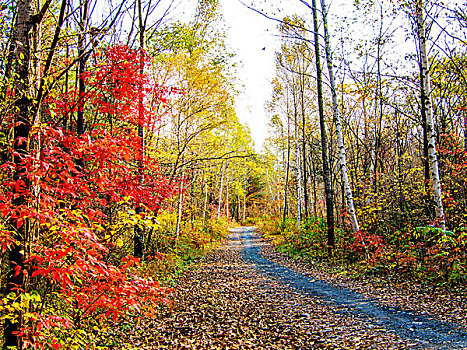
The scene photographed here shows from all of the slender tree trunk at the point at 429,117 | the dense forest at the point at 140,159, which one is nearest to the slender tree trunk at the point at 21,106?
the dense forest at the point at 140,159

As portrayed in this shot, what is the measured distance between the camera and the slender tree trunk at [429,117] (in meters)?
7.99

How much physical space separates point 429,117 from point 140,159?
324 inches

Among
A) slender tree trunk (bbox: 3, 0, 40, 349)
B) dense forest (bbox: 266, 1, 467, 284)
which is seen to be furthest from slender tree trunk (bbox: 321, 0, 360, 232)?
slender tree trunk (bbox: 3, 0, 40, 349)

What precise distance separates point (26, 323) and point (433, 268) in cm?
832

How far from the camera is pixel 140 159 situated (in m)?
4.99

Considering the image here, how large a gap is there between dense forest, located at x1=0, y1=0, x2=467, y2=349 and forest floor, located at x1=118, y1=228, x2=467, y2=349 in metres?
0.81

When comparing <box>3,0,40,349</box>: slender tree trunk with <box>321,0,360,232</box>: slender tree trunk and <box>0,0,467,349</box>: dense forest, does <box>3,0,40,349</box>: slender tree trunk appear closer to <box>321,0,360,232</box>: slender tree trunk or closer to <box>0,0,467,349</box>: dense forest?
<box>0,0,467,349</box>: dense forest

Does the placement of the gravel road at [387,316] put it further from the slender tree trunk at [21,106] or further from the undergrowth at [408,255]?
the slender tree trunk at [21,106]

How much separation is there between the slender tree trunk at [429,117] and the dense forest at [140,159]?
4 cm

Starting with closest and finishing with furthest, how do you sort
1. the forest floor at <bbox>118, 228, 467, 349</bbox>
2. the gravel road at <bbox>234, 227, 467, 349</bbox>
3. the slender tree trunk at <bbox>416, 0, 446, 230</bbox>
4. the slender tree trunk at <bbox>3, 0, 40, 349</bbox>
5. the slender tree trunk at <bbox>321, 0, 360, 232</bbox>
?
1. the slender tree trunk at <bbox>3, 0, 40, 349</bbox>
2. the gravel road at <bbox>234, 227, 467, 349</bbox>
3. the forest floor at <bbox>118, 228, 467, 349</bbox>
4. the slender tree trunk at <bbox>416, 0, 446, 230</bbox>
5. the slender tree trunk at <bbox>321, 0, 360, 232</bbox>

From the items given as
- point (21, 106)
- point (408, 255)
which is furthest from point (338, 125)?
point (21, 106)

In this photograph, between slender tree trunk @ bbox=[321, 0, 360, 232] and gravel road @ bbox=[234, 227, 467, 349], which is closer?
gravel road @ bbox=[234, 227, 467, 349]

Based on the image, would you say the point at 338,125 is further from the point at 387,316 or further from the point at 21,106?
the point at 21,106

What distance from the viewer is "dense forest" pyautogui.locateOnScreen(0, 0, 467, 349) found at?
9.71ft
